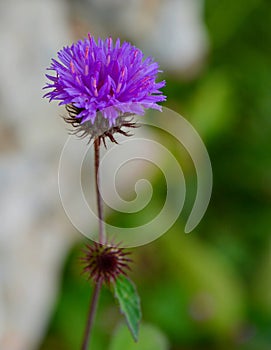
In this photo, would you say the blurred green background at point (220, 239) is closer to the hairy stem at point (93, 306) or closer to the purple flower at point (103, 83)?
the hairy stem at point (93, 306)

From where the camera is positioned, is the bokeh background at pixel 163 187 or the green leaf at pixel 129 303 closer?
the green leaf at pixel 129 303

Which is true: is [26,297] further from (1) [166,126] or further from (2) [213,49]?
(2) [213,49]

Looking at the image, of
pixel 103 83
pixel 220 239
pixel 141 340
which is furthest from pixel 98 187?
pixel 220 239

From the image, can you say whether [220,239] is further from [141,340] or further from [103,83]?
[103,83]

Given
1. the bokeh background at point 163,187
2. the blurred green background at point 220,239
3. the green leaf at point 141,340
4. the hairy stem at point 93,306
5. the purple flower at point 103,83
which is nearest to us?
the purple flower at point 103,83

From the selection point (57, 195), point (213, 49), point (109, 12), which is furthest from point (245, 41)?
point (57, 195)

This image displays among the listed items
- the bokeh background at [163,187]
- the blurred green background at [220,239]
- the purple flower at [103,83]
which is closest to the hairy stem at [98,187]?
the purple flower at [103,83]

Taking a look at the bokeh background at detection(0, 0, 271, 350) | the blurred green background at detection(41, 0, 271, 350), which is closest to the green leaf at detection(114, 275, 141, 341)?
the bokeh background at detection(0, 0, 271, 350)
